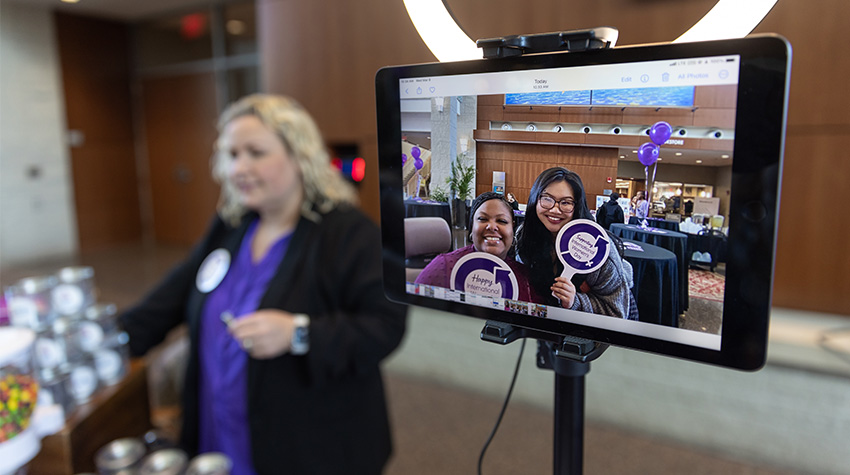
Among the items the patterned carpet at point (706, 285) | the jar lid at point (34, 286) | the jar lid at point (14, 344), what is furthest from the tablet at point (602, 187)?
the jar lid at point (34, 286)

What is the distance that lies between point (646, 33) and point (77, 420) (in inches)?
58.5

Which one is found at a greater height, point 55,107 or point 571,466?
point 55,107

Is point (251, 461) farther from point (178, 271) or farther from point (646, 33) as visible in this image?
point (646, 33)

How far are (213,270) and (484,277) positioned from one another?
3.69 ft

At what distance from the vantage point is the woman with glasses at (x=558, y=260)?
46 cm

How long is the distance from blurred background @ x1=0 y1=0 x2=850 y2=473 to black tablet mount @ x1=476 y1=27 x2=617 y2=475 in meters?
0.03

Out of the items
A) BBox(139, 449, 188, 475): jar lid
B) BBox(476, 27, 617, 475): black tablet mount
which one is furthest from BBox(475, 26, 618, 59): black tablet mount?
BBox(139, 449, 188, 475): jar lid

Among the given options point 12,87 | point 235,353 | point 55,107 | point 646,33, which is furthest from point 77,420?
point 55,107

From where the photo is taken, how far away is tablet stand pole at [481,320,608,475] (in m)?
0.54

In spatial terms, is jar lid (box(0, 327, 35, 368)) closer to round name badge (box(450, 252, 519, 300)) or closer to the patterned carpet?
round name badge (box(450, 252, 519, 300))

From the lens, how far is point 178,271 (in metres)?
1.58

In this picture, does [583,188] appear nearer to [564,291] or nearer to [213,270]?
[564,291]

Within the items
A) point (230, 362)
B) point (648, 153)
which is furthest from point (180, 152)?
point (648, 153)

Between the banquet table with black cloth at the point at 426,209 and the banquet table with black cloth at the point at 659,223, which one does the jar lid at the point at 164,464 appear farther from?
the banquet table with black cloth at the point at 659,223
